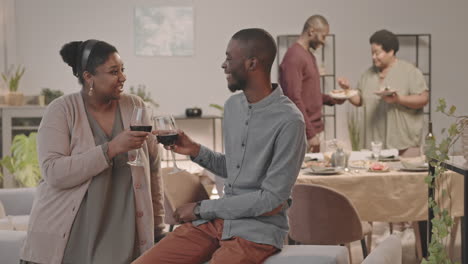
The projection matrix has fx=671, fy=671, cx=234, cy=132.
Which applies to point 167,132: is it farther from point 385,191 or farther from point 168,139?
point 385,191

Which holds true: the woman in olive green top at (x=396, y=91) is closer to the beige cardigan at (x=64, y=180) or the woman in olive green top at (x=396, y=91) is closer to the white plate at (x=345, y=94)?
the white plate at (x=345, y=94)

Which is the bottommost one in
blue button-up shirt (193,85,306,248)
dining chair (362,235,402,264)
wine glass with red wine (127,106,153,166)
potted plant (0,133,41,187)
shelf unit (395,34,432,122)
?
potted plant (0,133,41,187)

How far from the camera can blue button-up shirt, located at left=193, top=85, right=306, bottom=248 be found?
2.26 metres

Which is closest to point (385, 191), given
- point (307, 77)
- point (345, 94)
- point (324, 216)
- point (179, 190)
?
point (324, 216)

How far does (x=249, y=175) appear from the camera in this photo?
7.68ft

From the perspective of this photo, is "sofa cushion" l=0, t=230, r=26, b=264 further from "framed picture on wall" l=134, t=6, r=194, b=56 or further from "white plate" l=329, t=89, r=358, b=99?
"framed picture on wall" l=134, t=6, r=194, b=56

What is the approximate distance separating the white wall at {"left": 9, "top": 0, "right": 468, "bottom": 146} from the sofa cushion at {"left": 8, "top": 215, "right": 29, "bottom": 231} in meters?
3.79

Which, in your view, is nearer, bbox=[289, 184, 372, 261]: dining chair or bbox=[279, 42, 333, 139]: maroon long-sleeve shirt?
bbox=[289, 184, 372, 261]: dining chair

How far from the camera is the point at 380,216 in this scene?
4.21 meters

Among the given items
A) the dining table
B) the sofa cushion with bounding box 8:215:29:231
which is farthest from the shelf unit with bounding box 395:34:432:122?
the sofa cushion with bounding box 8:215:29:231

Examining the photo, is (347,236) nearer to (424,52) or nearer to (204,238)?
(204,238)

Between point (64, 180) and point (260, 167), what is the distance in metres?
0.75

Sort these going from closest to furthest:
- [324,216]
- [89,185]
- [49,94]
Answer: [89,185]
[324,216]
[49,94]

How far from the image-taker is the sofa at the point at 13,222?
294 cm
